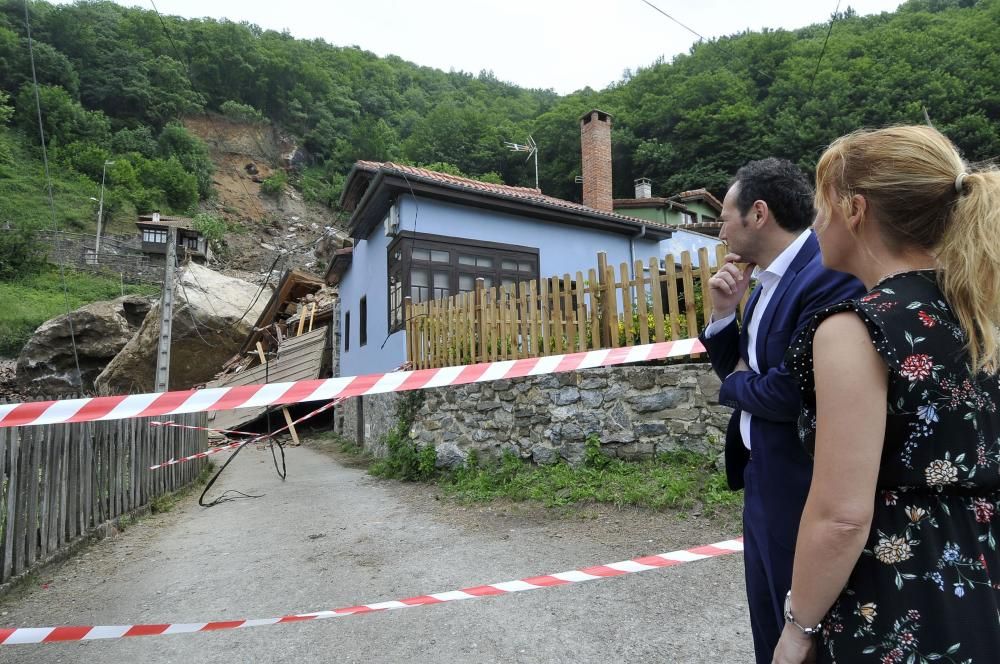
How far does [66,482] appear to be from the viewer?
17.3 ft

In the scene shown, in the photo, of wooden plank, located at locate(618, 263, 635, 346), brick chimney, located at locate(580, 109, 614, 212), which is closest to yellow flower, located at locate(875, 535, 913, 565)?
wooden plank, located at locate(618, 263, 635, 346)

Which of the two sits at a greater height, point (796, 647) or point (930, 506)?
point (930, 506)

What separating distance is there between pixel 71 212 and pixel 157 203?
755 cm

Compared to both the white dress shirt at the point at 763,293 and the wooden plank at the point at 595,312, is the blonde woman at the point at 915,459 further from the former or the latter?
the wooden plank at the point at 595,312

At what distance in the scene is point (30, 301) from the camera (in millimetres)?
37656

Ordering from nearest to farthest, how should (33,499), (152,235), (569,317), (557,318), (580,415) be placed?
(33,499) → (580,415) → (569,317) → (557,318) → (152,235)

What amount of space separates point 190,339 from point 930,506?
26388 millimetres

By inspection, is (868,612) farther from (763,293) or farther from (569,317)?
(569,317)

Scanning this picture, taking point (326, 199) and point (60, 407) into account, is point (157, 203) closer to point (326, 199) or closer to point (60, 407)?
point (326, 199)

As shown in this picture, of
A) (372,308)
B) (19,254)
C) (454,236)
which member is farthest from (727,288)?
(19,254)

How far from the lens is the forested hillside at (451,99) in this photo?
34.1 metres

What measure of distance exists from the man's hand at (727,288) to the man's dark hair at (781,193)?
0.20 metres

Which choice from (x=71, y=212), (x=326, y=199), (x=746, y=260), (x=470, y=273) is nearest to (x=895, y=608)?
(x=746, y=260)

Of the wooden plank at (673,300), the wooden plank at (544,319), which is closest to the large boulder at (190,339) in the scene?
the wooden plank at (544,319)
